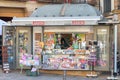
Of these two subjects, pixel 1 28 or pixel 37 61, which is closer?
pixel 37 61

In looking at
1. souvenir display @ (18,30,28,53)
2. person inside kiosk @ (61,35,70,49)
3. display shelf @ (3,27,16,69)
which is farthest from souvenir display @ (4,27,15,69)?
person inside kiosk @ (61,35,70,49)

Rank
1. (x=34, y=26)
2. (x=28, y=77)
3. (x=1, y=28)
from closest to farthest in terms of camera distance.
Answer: (x=28, y=77) → (x=34, y=26) → (x=1, y=28)

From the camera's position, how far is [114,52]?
18344mm

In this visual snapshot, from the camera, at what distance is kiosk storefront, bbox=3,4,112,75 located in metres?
18.6

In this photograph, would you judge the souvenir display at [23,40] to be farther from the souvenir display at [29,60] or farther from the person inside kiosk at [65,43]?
the person inside kiosk at [65,43]

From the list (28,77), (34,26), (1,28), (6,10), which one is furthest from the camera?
(6,10)

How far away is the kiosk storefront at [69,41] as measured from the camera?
61.1 ft

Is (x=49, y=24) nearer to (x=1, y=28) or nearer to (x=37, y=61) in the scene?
(x=37, y=61)

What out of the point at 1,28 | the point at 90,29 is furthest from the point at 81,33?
the point at 1,28

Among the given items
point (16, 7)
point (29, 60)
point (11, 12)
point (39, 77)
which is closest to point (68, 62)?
point (39, 77)

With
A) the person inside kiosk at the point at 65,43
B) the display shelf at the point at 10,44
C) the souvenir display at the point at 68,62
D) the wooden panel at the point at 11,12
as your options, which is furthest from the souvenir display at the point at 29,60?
the wooden panel at the point at 11,12

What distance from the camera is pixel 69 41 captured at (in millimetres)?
19188

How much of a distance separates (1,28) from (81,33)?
16.4ft

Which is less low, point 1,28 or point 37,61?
point 1,28
